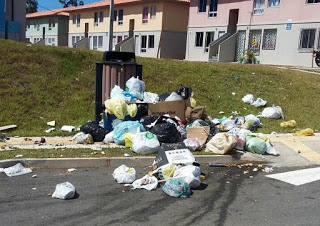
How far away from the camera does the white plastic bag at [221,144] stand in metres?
6.68

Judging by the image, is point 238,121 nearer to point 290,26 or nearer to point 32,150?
point 32,150

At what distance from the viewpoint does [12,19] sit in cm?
2266

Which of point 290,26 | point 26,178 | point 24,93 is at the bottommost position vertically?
point 26,178

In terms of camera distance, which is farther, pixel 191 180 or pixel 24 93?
pixel 24 93

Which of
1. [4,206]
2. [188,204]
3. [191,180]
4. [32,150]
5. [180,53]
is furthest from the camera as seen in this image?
[180,53]

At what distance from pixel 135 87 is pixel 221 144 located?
7.54 feet

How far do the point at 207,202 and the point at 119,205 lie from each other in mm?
1112

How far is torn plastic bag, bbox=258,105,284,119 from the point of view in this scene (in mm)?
10281

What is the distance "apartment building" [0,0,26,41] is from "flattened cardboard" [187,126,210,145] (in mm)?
17457

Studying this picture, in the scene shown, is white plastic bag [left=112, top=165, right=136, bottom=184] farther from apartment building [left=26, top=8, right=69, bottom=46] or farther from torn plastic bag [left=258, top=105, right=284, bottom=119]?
apartment building [left=26, top=8, right=69, bottom=46]

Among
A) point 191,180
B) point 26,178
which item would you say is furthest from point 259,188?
point 26,178

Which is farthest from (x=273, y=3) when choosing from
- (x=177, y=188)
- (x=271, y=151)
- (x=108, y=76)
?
(x=177, y=188)

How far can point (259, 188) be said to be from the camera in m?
5.32

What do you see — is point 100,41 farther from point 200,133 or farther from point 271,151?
point 271,151
